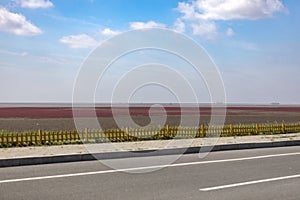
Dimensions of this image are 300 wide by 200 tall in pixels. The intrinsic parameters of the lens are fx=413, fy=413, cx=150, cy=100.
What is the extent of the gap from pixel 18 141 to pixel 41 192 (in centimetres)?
881

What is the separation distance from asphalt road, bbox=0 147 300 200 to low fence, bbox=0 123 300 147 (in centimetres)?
534

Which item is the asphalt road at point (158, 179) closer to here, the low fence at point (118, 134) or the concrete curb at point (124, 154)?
the concrete curb at point (124, 154)

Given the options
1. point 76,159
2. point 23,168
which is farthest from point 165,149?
point 23,168

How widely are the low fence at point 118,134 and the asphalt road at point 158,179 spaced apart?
534 cm

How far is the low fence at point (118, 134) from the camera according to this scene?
16.4 m

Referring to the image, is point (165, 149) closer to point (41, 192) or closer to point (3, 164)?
point (3, 164)

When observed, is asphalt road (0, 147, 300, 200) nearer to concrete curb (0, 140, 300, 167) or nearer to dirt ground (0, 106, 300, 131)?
concrete curb (0, 140, 300, 167)

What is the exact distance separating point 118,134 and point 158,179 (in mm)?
9711

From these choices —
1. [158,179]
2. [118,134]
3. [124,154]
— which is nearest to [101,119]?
[118,134]

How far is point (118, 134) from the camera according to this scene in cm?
1892

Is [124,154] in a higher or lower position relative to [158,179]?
higher

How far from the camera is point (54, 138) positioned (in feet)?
56.6

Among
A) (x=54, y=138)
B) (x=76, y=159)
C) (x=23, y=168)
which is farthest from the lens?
(x=54, y=138)

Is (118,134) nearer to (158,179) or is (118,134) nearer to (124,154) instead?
(124,154)
